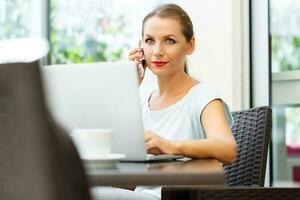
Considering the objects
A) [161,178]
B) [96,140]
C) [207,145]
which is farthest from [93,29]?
[161,178]

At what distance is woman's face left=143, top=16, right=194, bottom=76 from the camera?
192 centimetres

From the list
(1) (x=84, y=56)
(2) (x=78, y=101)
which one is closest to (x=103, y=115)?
(2) (x=78, y=101)

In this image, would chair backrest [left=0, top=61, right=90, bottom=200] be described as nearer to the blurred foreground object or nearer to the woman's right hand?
the blurred foreground object

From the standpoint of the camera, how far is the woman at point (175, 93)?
72.7 inches

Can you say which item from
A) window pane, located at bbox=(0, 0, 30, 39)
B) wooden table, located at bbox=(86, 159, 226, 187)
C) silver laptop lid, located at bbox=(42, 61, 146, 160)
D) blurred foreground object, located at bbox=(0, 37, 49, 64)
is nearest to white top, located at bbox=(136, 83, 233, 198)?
silver laptop lid, located at bbox=(42, 61, 146, 160)

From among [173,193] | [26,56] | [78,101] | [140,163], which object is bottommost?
[173,193]

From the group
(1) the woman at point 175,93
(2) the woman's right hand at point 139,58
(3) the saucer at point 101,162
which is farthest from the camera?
(2) the woman's right hand at point 139,58

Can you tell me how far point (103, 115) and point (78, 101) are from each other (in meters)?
0.07

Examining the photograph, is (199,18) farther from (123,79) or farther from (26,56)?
(26,56)

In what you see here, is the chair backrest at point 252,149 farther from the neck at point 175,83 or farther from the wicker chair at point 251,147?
the neck at point 175,83

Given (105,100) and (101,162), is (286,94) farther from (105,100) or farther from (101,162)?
(101,162)

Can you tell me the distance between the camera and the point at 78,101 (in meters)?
1.37

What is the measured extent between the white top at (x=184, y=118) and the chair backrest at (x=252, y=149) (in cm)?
6

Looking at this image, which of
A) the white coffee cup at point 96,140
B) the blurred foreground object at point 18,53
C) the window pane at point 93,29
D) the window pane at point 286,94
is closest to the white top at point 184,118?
the white coffee cup at point 96,140
